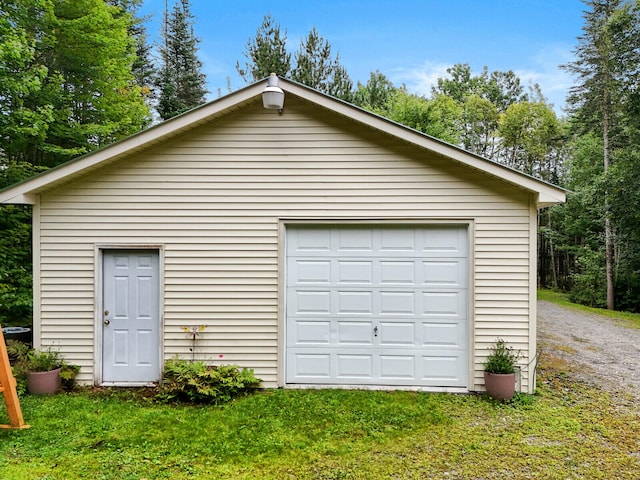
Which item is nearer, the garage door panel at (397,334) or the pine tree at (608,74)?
the garage door panel at (397,334)

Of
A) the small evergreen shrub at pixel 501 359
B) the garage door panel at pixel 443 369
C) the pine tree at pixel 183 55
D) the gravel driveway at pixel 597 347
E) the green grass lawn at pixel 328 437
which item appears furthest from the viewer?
the pine tree at pixel 183 55

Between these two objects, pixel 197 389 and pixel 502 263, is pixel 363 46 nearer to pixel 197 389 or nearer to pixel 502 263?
pixel 502 263

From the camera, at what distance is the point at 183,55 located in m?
21.6

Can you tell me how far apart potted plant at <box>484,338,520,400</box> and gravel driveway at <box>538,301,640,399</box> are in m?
1.84

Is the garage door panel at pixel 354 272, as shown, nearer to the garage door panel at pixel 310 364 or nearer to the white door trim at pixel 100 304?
the garage door panel at pixel 310 364

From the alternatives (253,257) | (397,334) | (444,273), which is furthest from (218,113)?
(397,334)

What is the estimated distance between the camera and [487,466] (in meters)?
3.53

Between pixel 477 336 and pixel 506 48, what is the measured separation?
30.4 m

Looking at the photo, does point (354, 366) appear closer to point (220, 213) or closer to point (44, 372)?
point (220, 213)

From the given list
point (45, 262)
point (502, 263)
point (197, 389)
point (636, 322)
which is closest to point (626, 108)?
point (636, 322)

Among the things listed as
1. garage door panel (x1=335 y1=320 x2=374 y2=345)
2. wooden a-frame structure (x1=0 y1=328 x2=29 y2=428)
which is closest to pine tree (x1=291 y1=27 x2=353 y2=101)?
garage door panel (x1=335 y1=320 x2=374 y2=345)

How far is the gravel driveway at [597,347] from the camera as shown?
6000 mm

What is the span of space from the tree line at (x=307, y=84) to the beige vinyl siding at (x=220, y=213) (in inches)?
Result: 115

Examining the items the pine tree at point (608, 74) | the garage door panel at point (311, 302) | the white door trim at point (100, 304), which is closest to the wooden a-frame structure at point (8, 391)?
the white door trim at point (100, 304)
